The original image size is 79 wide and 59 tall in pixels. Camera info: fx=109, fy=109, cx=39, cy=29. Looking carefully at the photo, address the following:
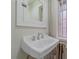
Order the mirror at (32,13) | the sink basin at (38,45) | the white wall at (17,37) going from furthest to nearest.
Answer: the mirror at (32,13), the white wall at (17,37), the sink basin at (38,45)

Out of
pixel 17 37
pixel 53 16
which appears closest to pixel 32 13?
pixel 53 16

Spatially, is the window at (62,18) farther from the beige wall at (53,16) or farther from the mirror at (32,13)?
the mirror at (32,13)

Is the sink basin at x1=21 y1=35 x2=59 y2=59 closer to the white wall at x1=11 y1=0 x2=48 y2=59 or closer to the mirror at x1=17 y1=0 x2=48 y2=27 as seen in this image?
the white wall at x1=11 y1=0 x2=48 y2=59

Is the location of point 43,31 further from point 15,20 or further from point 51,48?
point 15,20

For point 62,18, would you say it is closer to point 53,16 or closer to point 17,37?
point 53,16

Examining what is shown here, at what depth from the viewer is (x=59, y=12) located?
177 centimetres

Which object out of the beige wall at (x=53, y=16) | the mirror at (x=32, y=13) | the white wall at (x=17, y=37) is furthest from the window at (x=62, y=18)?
the white wall at (x=17, y=37)

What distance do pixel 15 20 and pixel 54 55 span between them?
0.84 m

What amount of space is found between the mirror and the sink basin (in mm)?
240

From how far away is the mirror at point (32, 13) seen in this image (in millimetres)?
1738

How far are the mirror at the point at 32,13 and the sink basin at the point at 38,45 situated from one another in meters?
0.24
